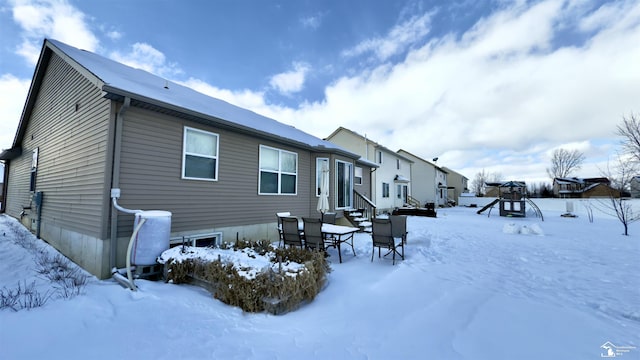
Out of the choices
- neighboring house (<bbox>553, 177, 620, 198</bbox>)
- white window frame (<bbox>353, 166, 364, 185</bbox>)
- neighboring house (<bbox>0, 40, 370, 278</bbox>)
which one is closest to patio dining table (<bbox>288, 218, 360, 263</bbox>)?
neighboring house (<bbox>0, 40, 370, 278</bbox>)

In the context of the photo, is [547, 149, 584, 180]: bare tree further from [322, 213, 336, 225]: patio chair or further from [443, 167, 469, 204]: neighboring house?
[322, 213, 336, 225]: patio chair

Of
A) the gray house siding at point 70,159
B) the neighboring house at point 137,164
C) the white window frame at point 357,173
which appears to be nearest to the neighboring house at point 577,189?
the white window frame at point 357,173

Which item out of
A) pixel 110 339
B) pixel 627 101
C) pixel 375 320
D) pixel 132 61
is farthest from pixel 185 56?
pixel 627 101

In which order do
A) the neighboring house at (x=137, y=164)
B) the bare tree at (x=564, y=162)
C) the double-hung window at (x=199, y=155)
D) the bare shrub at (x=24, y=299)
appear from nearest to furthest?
the bare shrub at (x=24, y=299) → the neighboring house at (x=137, y=164) → the double-hung window at (x=199, y=155) → the bare tree at (x=564, y=162)

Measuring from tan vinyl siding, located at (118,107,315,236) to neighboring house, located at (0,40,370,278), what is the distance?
2 cm

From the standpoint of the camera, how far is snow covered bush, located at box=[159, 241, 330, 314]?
12.0ft

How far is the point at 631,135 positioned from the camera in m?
12.9

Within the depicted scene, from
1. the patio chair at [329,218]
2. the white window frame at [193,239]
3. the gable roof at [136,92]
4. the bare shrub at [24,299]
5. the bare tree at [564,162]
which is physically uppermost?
the bare tree at [564,162]

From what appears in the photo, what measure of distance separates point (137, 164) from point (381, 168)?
57.7ft

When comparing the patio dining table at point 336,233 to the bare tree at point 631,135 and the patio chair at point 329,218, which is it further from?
the bare tree at point 631,135

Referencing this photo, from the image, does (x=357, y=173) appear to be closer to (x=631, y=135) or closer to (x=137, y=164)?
(x=137, y=164)

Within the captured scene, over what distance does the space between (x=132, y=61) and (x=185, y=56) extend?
7.67 ft

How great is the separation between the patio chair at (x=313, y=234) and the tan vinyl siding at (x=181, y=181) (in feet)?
7.79

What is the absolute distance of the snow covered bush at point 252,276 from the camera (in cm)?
365
